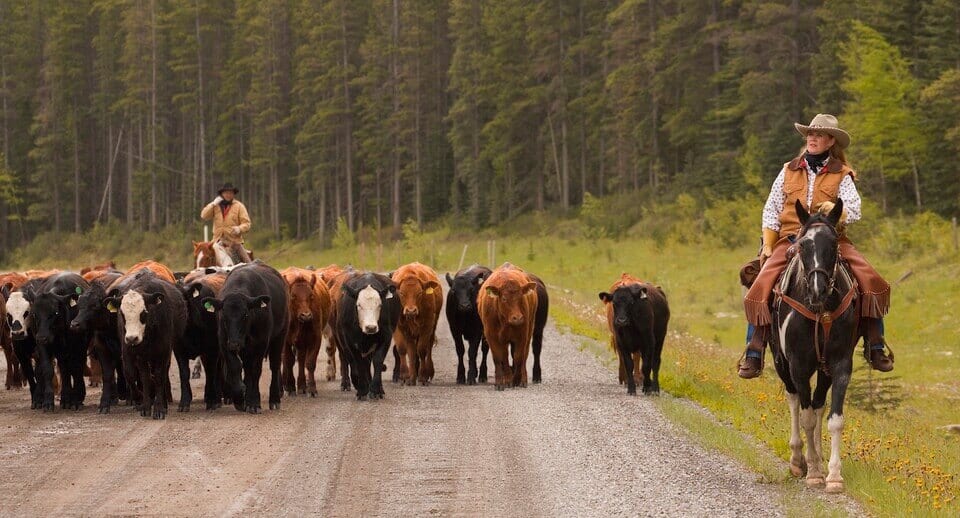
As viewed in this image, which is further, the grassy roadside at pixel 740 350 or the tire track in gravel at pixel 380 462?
the grassy roadside at pixel 740 350

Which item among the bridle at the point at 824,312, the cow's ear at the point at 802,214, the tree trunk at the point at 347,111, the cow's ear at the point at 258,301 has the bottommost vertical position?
the cow's ear at the point at 258,301

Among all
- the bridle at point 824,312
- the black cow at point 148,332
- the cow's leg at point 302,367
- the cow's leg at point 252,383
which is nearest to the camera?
the bridle at point 824,312

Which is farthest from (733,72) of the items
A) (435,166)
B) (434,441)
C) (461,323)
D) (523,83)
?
(434,441)

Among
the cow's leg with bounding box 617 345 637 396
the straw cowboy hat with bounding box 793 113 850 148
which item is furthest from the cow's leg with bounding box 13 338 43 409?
the straw cowboy hat with bounding box 793 113 850 148

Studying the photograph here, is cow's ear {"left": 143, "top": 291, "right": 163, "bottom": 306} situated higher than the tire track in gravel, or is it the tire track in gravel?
cow's ear {"left": 143, "top": 291, "right": 163, "bottom": 306}

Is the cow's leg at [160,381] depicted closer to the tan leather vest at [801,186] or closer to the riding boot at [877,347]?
the tan leather vest at [801,186]

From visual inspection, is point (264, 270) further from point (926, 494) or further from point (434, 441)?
point (926, 494)

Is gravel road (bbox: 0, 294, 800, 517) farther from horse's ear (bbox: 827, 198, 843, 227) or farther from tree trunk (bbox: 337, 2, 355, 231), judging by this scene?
tree trunk (bbox: 337, 2, 355, 231)

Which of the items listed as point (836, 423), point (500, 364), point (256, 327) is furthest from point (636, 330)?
point (836, 423)

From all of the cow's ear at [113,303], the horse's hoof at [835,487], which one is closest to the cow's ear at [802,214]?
the horse's hoof at [835,487]

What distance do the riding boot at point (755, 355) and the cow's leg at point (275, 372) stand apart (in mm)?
6880

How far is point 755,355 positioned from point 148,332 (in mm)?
7676

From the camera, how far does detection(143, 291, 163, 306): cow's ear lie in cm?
1612

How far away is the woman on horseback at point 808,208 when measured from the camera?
11672mm
